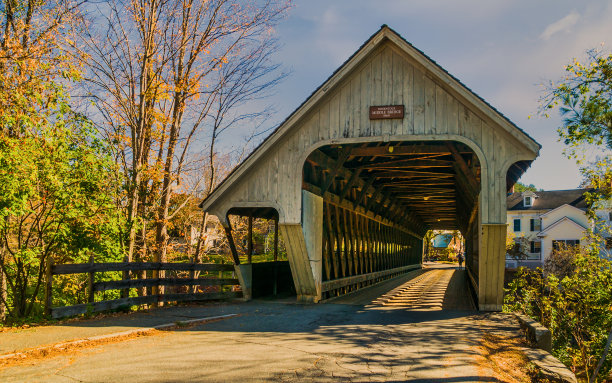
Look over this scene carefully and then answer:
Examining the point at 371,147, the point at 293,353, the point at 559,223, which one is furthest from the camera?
the point at 559,223

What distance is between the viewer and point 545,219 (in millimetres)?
43312

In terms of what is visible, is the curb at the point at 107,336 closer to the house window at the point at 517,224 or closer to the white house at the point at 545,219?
the white house at the point at 545,219

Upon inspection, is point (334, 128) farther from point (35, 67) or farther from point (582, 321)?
point (582, 321)

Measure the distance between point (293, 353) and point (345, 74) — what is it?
634 centimetres

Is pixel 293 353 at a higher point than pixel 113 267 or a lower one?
lower

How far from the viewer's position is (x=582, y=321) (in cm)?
1147

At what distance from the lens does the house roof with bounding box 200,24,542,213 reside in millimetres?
9117

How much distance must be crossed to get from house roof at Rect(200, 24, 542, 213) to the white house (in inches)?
1339

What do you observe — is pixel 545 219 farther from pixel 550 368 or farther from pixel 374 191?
pixel 550 368

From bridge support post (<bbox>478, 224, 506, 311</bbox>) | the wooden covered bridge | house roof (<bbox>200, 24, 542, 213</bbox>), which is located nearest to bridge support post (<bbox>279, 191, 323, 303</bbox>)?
the wooden covered bridge

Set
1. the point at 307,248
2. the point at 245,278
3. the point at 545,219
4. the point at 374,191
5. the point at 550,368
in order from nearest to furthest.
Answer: the point at 550,368, the point at 307,248, the point at 245,278, the point at 374,191, the point at 545,219

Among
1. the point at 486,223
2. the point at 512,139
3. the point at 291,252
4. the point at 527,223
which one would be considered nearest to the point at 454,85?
the point at 512,139

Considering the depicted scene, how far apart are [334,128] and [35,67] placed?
6.30m

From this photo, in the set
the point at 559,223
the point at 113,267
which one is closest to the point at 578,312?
the point at 113,267
